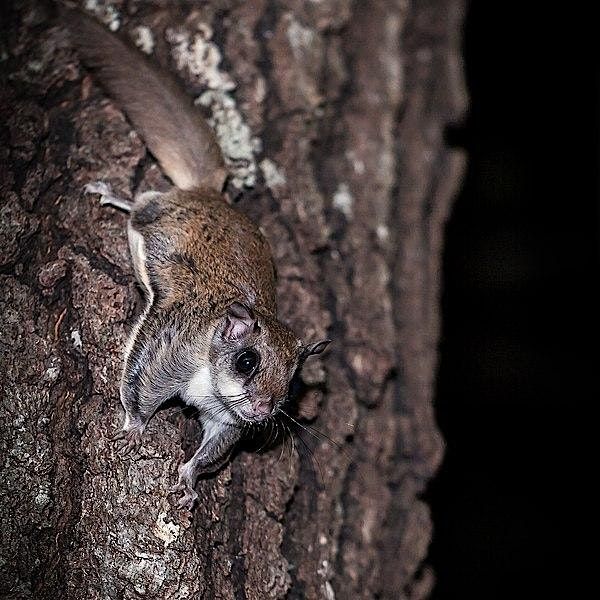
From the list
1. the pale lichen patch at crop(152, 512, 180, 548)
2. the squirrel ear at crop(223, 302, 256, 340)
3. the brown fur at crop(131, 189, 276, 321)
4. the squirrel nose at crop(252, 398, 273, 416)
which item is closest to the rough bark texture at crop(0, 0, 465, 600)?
the pale lichen patch at crop(152, 512, 180, 548)

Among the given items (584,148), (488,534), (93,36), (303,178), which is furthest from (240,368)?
(584,148)

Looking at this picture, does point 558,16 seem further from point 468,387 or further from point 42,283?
point 42,283

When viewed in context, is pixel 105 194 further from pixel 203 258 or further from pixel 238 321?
pixel 238 321

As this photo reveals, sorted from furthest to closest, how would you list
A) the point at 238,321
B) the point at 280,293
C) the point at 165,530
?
1. the point at 280,293
2. the point at 238,321
3. the point at 165,530

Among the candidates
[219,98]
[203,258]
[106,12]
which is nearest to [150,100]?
[219,98]

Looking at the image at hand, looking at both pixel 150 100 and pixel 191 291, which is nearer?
pixel 191 291
